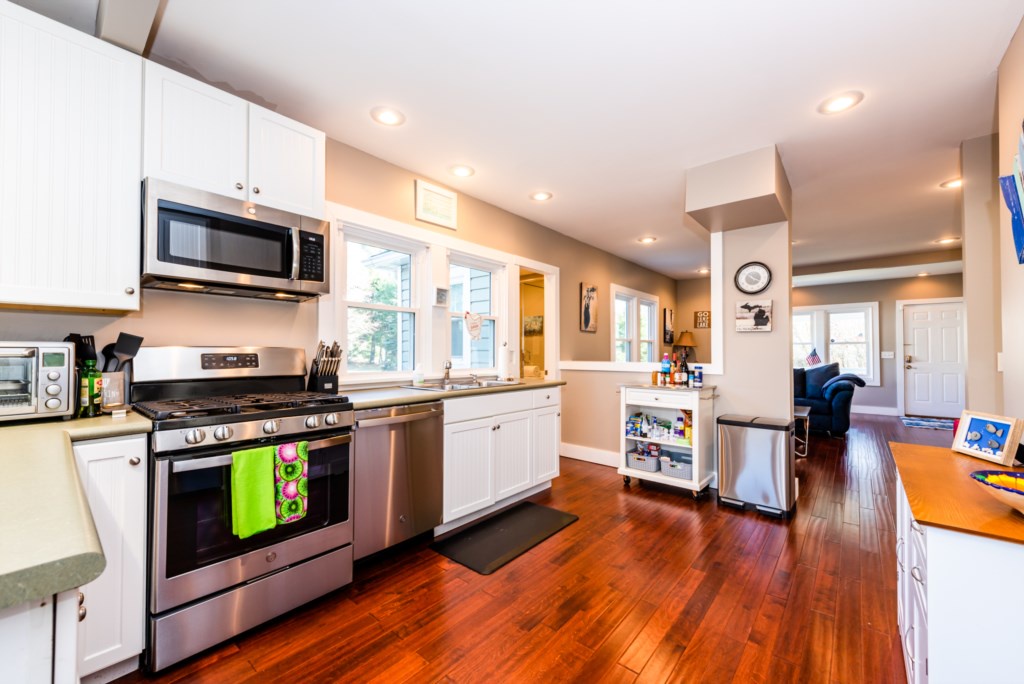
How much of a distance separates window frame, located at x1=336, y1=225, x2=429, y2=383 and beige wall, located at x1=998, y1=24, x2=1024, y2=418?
312cm

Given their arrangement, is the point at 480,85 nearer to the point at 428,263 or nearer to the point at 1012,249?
the point at 428,263

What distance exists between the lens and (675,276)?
8023 mm

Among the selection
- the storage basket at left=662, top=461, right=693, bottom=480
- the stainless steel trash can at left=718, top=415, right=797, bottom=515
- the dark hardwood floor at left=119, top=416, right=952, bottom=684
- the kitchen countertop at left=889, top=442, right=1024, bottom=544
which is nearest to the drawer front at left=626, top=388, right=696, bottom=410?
the stainless steel trash can at left=718, top=415, right=797, bottom=515

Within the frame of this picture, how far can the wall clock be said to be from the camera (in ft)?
11.1

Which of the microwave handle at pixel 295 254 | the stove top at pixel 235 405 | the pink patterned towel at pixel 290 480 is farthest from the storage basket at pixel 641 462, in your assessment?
the microwave handle at pixel 295 254

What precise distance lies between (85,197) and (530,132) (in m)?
2.20

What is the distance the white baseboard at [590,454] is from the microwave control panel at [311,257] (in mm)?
3226

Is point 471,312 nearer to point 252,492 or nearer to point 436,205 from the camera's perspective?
point 436,205

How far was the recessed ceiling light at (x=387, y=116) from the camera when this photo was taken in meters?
2.48

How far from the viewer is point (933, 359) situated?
721cm

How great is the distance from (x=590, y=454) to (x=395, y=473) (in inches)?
106

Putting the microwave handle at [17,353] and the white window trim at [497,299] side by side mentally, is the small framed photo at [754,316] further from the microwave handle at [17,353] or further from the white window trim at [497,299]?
the microwave handle at [17,353]

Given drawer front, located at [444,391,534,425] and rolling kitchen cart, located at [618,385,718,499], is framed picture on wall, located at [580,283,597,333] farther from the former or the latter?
drawer front, located at [444,391,534,425]

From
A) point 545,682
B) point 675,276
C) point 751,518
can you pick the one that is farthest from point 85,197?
point 675,276
